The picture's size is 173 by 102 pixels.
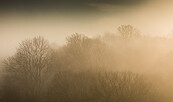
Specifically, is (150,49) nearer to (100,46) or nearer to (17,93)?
(100,46)

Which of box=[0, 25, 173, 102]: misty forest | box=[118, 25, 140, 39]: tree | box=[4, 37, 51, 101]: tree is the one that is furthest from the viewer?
box=[118, 25, 140, 39]: tree

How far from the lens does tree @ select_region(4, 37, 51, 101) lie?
133ft

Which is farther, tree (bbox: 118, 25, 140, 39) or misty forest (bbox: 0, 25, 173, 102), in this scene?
tree (bbox: 118, 25, 140, 39)

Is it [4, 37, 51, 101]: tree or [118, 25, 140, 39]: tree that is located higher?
[118, 25, 140, 39]: tree

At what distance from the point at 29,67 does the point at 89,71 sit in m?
13.9

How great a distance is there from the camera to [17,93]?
41.8 metres

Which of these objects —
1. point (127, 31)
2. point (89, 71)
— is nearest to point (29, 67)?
point (89, 71)

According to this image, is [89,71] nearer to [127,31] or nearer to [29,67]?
[29,67]

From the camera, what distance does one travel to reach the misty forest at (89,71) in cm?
2966

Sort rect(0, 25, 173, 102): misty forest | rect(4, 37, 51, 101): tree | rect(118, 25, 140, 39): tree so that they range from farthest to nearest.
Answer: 1. rect(118, 25, 140, 39): tree
2. rect(4, 37, 51, 101): tree
3. rect(0, 25, 173, 102): misty forest

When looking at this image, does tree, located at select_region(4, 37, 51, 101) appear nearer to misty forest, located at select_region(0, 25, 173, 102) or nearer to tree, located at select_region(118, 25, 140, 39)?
misty forest, located at select_region(0, 25, 173, 102)

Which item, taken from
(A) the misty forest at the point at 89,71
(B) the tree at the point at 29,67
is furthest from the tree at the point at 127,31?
(B) the tree at the point at 29,67

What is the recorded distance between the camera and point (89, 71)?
40062 mm

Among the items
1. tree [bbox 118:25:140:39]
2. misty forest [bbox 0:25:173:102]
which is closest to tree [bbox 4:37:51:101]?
misty forest [bbox 0:25:173:102]
